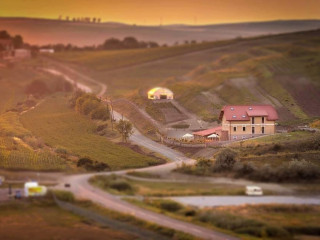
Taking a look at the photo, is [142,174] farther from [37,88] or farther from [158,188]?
[37,88]

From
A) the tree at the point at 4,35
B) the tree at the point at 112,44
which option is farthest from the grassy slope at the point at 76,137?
the tree at the point at 112,44

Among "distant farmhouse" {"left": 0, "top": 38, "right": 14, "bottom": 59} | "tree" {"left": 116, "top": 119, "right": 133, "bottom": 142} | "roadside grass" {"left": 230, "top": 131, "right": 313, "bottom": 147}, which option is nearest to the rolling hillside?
"roadside grass" {"left": 230, "top": 131, "right": 313, "bottom": 147}

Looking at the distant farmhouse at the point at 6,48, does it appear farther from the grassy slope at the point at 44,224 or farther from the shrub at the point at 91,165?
the grassy slope at the point at 44,224

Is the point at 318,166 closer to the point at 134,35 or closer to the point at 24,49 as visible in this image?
the point at 24,49

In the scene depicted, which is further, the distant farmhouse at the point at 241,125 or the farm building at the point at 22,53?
the farm building at the point at 22,53

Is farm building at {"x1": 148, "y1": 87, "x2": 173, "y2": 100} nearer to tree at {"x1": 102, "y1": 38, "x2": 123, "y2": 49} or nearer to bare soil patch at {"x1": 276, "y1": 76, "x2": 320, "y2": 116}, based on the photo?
bare soil patch at {"x1": 276, "y1": 76, "x2": 320, "y2": 116}

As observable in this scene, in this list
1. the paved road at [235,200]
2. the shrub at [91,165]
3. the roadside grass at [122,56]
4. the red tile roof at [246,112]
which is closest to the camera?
the paved road at [235,200]

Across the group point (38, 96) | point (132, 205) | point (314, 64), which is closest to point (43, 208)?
point (132, 205)
